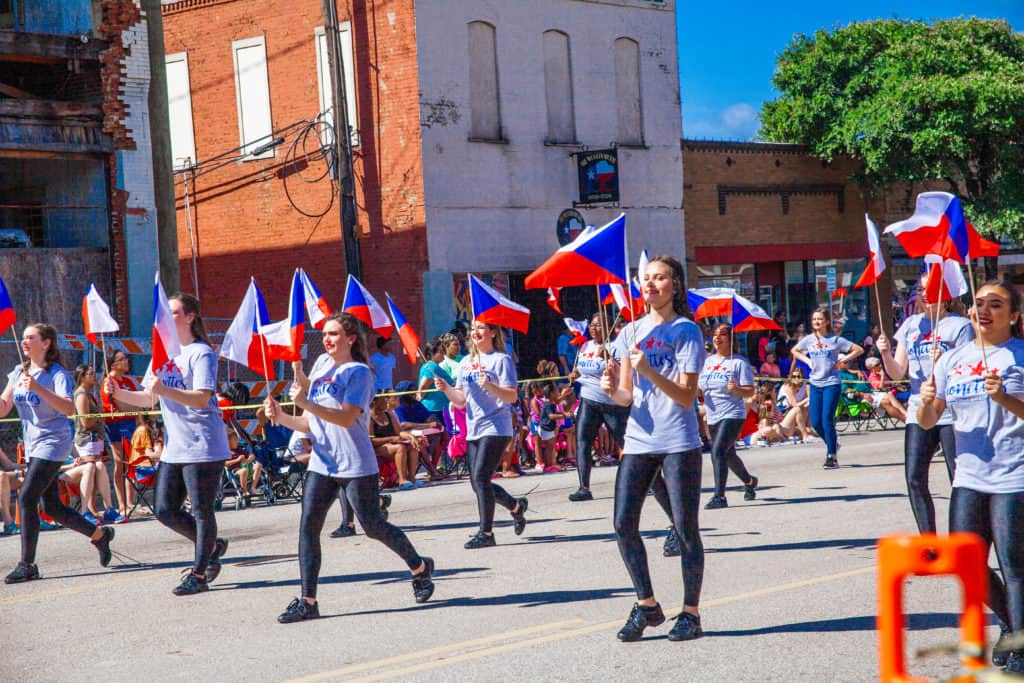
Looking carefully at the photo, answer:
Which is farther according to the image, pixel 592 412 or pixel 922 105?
pixel 922 105

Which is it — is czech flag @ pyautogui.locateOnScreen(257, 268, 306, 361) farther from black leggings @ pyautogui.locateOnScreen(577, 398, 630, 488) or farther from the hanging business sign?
the hanging business sign

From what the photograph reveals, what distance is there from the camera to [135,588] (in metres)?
9.77

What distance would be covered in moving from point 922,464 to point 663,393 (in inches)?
88.3

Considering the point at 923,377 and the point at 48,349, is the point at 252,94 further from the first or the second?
the point at 923,377

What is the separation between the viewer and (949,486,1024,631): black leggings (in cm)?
601

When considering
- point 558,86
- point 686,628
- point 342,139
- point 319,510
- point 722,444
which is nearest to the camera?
point 686,628

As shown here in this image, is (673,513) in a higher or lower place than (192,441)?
lower

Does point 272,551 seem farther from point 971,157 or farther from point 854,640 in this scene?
point 971,157

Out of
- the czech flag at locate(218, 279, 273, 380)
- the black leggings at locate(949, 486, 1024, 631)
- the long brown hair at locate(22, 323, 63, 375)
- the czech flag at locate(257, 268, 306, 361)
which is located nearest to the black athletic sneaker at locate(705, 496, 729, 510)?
the czech flag at locate(257, 268, 306, 361)

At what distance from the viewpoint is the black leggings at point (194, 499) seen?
29.2ft

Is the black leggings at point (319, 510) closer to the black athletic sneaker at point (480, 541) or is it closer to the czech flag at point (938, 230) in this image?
the black athletic sneaker at point (480, 541)

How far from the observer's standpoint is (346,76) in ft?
82.2

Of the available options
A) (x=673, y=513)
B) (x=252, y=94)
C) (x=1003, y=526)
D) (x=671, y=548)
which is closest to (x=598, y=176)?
(x=252, y=94)

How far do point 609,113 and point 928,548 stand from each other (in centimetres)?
2541
